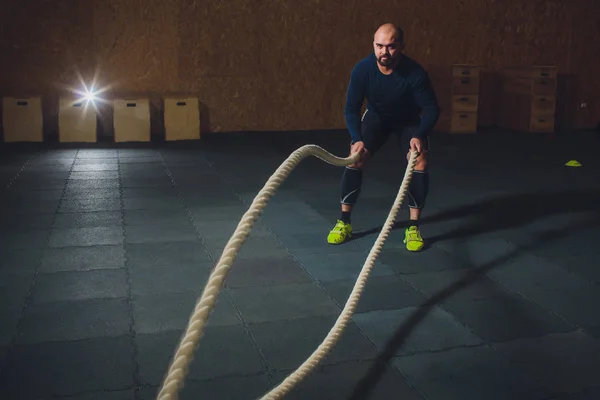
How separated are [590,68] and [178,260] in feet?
27.4

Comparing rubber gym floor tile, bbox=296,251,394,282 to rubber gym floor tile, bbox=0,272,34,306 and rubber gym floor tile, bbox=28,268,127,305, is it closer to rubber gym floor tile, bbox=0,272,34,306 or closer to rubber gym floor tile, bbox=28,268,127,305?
rubber gym floor tile, bbox=28,268,127,305

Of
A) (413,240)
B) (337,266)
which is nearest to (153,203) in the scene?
(337,266)

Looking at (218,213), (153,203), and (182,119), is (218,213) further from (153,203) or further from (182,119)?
(182,119)

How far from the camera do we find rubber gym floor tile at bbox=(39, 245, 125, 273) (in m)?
3.57

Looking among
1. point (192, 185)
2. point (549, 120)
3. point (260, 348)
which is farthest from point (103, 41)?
point (260, 348)

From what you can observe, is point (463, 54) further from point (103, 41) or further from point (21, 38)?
point (21, 38)

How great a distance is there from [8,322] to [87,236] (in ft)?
4.53

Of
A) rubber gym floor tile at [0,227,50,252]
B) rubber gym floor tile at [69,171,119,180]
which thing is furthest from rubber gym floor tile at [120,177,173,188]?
rubber gym floor tile at [0,227,50,252]

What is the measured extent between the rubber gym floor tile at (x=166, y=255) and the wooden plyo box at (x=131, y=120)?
Answer: 446 cm

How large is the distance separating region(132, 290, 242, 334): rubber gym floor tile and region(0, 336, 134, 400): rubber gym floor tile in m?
0.17

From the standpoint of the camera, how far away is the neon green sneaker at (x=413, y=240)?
391 centimetres

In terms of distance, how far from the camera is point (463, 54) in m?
9.65

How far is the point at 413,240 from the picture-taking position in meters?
3.93

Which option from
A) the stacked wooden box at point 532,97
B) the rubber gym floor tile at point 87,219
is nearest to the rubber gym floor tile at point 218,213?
the rubber gym floor tile at point 87,219
